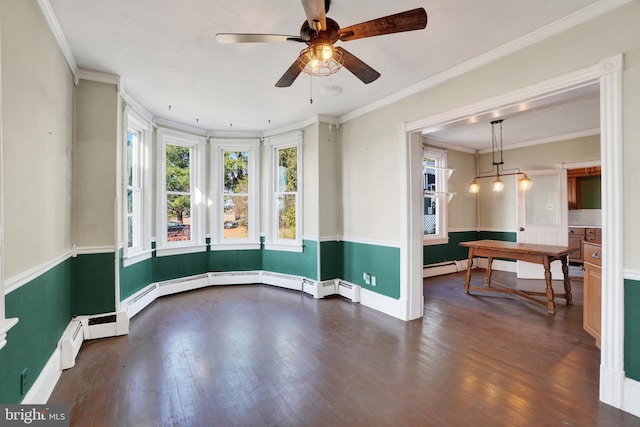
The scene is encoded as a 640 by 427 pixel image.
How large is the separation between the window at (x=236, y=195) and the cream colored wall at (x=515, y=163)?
14.4 ft

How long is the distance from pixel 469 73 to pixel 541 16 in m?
0.70

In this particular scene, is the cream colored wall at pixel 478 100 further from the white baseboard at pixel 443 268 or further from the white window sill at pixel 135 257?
the white window sill at pixel 135 257

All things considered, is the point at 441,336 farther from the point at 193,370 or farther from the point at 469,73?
the point at 469,73

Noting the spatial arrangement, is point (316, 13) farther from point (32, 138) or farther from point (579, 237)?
point (579, 237)

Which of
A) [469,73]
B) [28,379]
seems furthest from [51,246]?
[469,73]

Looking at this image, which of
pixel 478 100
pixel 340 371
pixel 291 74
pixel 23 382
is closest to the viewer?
pixel 23 382

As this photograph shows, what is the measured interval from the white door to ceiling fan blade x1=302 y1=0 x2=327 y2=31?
18.8 ft

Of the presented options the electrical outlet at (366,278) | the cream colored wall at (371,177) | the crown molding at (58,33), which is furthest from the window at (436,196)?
the crown molding at (58,33)

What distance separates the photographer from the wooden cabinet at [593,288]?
266cm

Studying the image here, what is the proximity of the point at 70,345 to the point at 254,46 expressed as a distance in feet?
9.87

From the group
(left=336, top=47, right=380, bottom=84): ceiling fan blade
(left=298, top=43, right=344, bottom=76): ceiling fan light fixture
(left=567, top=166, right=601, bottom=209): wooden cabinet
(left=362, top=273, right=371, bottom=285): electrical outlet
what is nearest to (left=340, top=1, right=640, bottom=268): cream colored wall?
(left=362, top=273, right=371, bottom=285): electrical outlet

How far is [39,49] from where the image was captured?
79.7 inches

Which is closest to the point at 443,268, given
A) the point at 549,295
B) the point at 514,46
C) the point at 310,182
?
the point at 549,295

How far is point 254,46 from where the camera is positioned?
2539 millimetres
